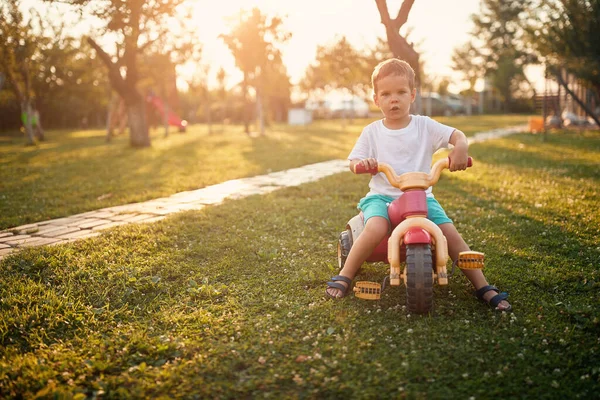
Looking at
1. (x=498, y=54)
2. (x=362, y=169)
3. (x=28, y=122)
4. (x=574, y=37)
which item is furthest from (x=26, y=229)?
(x=498, y=54)

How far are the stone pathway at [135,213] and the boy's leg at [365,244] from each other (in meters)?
3.32

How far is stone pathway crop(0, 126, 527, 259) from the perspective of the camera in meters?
5.43

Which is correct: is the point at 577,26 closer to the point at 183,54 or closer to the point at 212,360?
the point at 183,54

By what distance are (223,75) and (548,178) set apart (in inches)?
1000

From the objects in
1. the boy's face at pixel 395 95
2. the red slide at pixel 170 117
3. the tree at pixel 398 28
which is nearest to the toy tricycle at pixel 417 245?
the boy's face at pixel 395 95

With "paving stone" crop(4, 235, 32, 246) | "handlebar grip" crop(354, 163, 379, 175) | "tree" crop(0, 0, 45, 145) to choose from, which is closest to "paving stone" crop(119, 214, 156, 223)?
"paving stone" crop(4, 235, 32, 246)

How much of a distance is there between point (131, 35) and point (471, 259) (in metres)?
14.5

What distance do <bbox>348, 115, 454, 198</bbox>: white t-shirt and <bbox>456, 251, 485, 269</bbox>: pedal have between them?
24.5 inches

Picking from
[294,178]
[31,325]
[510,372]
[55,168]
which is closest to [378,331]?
[510,372]

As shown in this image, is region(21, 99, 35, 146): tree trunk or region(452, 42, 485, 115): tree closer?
region(21, 99, 35, 146): tree trunk

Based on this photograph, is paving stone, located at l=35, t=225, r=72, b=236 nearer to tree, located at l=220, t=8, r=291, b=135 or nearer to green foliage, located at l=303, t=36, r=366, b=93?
tree, located at l=220, t=8, r=291, b=135

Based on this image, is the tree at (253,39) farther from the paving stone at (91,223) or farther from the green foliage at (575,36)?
the paving stone at (91,223)

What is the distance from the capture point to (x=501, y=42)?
4894cm

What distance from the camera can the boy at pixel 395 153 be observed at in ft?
11.5
